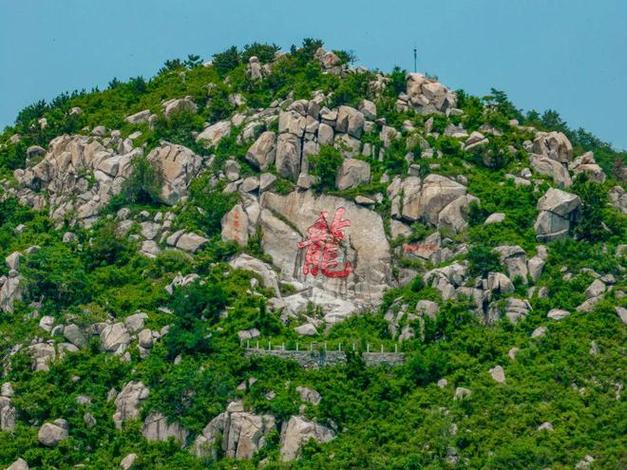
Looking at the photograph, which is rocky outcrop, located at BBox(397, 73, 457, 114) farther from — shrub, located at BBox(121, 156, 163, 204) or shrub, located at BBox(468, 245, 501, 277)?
shrub, located at BBox(468, 245, 501, 277)

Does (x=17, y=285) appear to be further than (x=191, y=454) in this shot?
Yes

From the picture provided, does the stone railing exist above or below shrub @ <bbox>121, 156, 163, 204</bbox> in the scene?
below

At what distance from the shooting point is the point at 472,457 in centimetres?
5806

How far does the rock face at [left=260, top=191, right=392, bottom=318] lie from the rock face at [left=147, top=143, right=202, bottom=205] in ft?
12.6

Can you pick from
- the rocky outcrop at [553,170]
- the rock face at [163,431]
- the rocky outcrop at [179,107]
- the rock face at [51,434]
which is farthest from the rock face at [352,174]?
the rock face at [51,434]

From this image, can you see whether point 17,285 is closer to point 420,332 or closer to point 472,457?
point 420,332

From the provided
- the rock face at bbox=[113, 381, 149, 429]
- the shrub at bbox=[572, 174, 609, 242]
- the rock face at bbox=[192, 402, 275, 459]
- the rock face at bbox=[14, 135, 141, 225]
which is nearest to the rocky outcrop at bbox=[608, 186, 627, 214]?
the shrub at bbox=[572, 174, 609, 242]

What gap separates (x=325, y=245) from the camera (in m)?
68.6

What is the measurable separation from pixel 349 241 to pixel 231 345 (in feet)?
24.9

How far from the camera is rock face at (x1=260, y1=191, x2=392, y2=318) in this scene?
67.8 meters

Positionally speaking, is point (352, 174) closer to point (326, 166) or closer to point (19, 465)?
point (326, 166)

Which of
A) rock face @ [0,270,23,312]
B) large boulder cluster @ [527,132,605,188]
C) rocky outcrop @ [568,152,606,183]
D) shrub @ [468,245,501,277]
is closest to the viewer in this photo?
shrub @ [468,245,501,277]

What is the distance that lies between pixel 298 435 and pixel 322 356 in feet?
14.8

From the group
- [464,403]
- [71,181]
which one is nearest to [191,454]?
[464,403]
